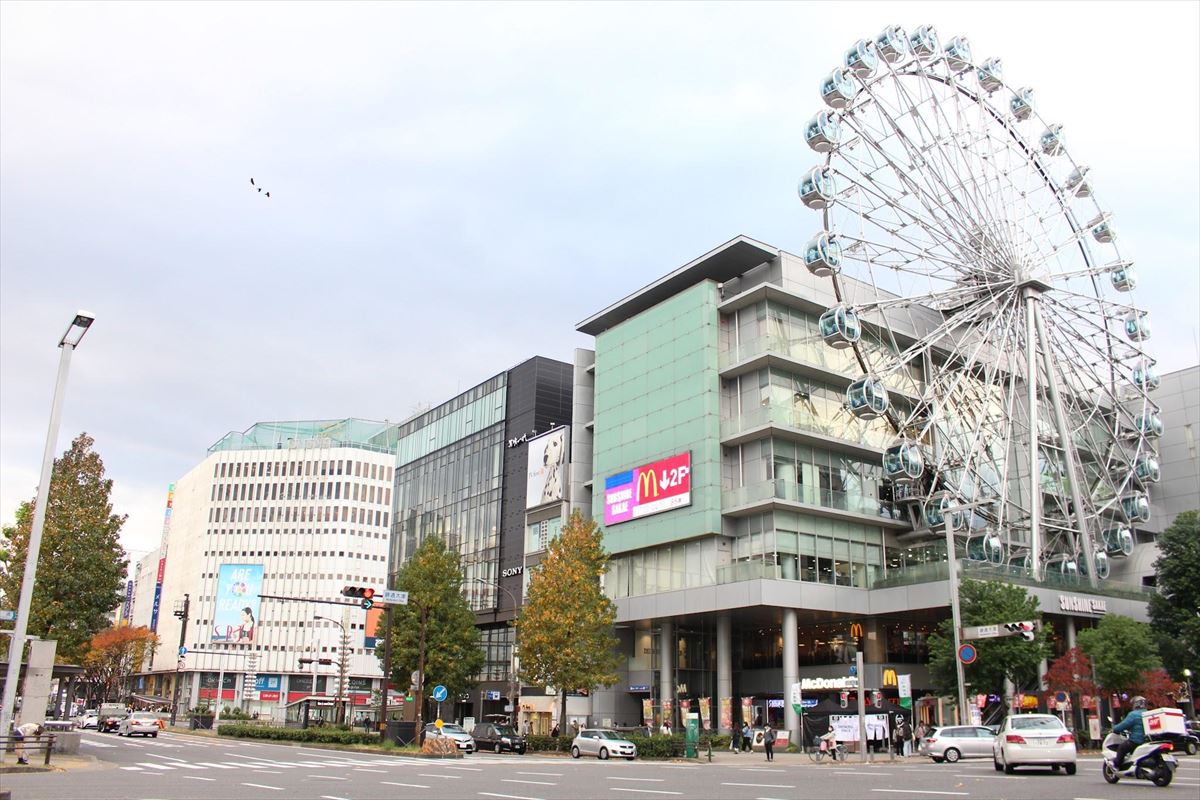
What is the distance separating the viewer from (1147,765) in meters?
17.6

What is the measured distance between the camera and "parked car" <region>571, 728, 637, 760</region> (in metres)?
40.7

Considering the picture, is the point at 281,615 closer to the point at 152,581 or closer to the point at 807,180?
the point at 152,581

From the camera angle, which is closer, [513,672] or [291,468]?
[513,672]

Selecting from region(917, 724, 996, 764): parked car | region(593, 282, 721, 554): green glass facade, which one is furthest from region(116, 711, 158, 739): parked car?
region(917, 724, 996, 764): parked car

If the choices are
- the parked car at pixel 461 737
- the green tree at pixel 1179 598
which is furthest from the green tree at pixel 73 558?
the green tree at pixel 1179 598

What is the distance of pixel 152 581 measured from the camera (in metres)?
170

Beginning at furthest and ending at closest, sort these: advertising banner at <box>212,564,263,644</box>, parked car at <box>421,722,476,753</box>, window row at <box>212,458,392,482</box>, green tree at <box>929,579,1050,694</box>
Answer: window row at <box>212,458,392,482</box>
advertising banner at <box>212,564,263,644</box>
parked car at <box>421,722,476,753</box>
green tree at <box>929,579,1050,694</box>

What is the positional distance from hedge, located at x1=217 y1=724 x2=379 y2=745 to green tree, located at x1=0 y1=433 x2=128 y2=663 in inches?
466

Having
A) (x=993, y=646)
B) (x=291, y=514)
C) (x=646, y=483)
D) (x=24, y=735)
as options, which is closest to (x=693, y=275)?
(x=646, y=483)

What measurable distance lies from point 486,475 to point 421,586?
20.8m

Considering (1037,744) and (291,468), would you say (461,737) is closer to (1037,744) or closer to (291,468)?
(1037,744)

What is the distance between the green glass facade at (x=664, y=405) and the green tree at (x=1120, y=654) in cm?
1916

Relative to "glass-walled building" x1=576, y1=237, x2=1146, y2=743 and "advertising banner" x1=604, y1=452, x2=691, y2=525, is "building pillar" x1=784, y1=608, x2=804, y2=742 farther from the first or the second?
"advertising banner" x1=604, y1=452, x2=691, y2=525

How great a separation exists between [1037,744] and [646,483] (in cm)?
3623
